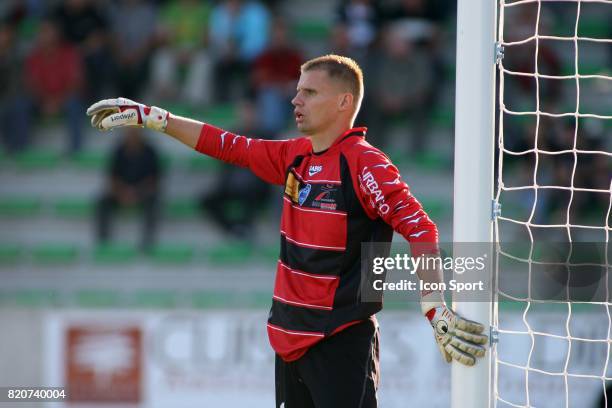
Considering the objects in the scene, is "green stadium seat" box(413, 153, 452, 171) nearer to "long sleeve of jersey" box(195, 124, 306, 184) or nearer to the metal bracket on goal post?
"long sleeve of jersey" box(195, 124, 306, 184)

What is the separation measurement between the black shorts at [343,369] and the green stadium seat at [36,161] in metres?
6.04

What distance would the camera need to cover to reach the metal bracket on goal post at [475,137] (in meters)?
3.57

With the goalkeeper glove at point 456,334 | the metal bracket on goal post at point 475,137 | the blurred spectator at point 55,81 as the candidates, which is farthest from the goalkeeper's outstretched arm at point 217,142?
the blurred spectator at point 55,81

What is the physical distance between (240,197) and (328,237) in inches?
197

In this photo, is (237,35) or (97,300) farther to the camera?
(237,35)

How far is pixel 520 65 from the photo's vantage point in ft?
28.1

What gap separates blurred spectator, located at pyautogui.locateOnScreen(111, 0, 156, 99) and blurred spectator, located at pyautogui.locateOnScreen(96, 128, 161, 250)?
0.84 meters

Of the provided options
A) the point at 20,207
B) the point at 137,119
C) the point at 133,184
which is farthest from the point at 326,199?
the point at 20,207

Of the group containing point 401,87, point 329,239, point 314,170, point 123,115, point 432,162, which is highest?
point 401,87

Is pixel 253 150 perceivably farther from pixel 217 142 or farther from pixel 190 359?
pixel 190 359

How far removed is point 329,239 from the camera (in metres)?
3.72

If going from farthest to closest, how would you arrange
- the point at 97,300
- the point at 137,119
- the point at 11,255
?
the point at 11,255 < the point at 97,300 < the point at 137,119

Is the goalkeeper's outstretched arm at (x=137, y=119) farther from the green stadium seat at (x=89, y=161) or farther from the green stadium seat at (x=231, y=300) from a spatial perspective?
the green stadium seat at (x=89, y=161)

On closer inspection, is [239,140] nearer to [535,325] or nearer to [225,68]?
[535,325]
